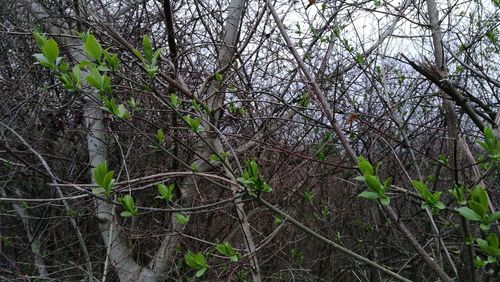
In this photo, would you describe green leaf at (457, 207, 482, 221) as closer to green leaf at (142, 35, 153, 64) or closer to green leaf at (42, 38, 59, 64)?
green leaf at (142, 35, 153, 64)

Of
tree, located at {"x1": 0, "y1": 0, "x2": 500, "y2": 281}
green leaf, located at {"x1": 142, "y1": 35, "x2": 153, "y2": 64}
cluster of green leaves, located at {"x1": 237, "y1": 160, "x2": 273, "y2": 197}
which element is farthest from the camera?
tree, located at {"x1": 0, "y1": 0, "x2": 500, "y2": 281}

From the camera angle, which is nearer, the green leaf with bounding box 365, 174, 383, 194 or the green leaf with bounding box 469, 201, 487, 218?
the green leaf with bounding box 469, 201, 487, 218

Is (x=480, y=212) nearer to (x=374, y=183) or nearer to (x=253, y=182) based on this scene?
(x=374, y=183)

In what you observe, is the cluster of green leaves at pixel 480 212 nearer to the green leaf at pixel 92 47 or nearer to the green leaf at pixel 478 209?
the green leaf at pixel 478 209

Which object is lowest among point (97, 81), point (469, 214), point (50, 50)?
point (469, 214)

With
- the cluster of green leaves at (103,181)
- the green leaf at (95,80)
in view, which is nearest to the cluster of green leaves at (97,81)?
the green leaf at (95,80)

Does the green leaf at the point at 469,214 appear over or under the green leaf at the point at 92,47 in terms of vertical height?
under

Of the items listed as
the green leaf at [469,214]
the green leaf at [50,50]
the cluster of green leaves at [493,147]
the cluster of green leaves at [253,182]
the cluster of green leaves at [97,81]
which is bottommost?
the green leaf at [469,214]

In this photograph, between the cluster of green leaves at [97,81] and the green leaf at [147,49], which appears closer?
the cluster of green leaves at [97,81]

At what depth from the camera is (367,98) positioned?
4.23 m

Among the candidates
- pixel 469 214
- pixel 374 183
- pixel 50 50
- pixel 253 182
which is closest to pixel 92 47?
pixel 50 50

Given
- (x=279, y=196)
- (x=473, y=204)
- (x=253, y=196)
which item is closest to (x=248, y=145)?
(x=279, y=196)

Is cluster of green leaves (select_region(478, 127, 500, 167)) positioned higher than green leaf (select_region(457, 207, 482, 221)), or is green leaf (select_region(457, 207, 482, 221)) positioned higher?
cluster of green leaves (select_region(478, 127, 500, 167))

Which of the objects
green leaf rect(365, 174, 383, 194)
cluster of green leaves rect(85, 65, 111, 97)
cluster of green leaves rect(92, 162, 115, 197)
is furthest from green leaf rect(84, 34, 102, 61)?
green leaf rect(365, 174, 383, 194)
